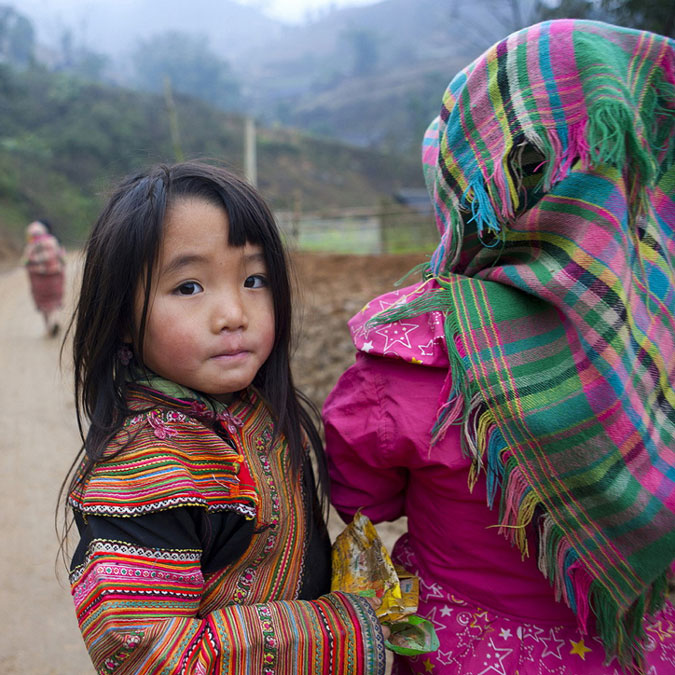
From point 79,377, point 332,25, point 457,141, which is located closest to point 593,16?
point 457,141

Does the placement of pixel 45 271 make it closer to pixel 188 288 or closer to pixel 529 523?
pixel 188 288

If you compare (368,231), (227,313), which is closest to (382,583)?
(227,313)

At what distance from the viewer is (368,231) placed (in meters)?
14.3

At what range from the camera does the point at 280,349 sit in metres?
1.40

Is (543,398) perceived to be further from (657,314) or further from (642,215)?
(642,215)

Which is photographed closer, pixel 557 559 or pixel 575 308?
pixel 575 308

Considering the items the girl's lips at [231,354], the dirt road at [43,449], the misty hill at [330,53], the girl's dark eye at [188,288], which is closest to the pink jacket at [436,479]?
the girl's lips at [231,354]

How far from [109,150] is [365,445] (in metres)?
35.6

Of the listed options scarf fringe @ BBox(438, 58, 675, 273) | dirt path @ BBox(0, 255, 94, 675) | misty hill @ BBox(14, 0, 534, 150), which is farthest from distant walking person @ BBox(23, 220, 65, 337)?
scarf fringe @ BBox(438, 58, 675, 273)

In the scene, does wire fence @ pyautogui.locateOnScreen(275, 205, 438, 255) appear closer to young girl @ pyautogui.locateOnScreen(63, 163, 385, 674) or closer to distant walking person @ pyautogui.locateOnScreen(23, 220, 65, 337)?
distant walking person @ pyautogui.locateOnScreen(23, 220, 65, 337)

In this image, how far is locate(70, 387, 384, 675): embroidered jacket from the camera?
0.97 m

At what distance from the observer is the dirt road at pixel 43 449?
269 cm

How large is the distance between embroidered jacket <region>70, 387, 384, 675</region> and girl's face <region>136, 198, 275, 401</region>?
0.07 metres

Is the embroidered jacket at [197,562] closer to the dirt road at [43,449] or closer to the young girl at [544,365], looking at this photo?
the young girl at [544,365]
